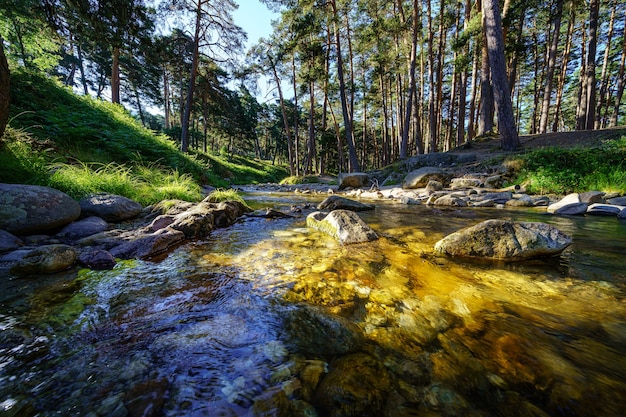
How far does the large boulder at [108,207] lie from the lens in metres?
4.11

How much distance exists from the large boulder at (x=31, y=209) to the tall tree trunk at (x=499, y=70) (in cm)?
1395

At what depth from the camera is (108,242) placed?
10.3 feet

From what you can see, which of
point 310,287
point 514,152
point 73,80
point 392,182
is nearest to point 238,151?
point 73,80

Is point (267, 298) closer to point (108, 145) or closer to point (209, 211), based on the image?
point (209, 211)

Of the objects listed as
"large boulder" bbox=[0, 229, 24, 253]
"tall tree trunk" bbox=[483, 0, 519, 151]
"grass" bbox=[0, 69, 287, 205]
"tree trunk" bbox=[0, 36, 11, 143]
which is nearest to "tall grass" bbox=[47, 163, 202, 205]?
"grass" bbox=[0, 69, 287, 205]

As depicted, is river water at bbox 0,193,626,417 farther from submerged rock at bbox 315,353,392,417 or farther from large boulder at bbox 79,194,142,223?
large boulder at bbox 79,194,142,223

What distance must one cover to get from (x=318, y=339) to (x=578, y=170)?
31.4 ft

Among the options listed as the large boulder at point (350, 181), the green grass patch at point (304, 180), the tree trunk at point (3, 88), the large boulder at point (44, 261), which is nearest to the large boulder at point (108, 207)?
the tree trunk at point (3, 88)

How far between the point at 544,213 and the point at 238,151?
195 feet

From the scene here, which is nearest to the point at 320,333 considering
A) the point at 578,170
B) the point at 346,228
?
the point at 346,228

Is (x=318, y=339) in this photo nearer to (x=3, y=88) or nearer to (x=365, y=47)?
(x=3, y=88)

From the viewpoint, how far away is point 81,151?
725 cm

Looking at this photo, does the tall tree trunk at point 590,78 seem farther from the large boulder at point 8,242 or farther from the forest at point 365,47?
the large boulder at point 8,242

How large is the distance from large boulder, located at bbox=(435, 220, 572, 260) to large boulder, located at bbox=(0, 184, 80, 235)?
5.04 metres
